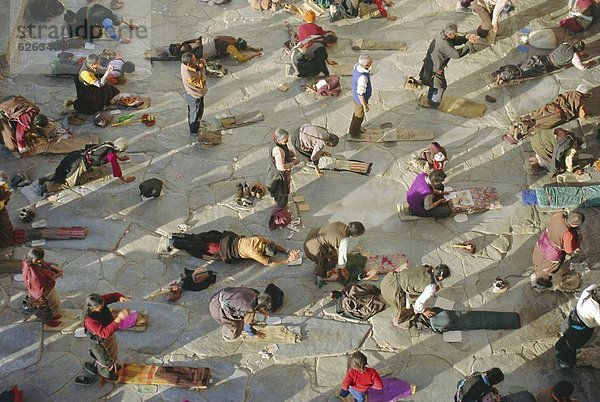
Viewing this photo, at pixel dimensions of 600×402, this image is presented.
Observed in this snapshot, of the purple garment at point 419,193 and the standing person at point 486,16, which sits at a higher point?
the standing person at point 486,16

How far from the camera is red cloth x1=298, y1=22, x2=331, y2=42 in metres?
14.5

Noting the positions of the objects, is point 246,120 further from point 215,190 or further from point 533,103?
point 533,103

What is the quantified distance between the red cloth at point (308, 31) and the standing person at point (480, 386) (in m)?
8.40

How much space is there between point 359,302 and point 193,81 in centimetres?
525

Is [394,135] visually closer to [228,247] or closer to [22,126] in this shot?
[228,247]

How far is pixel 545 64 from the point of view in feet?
47.8

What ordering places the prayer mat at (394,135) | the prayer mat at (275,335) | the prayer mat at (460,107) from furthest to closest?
1. the prayer mat at (460,107)
2. the prayer mat at (394,135)
3. the prayer mat at (275,335)

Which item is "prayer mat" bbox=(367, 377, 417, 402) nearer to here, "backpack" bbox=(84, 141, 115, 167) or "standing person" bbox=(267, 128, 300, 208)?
"standing person" bbox=(267, 128, 300, 208)

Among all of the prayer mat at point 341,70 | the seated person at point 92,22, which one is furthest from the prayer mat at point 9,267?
the prayer mat at point 341,70

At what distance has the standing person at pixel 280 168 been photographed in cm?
1123

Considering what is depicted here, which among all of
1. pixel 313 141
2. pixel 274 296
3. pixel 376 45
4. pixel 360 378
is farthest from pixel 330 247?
pixel 376 45

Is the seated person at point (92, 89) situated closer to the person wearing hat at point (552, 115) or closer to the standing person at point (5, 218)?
the standing person at point (5, 218)

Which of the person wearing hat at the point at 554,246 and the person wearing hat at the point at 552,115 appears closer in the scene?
the person wearing hat at the point at 554,246

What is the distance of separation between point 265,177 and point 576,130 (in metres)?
6.55
